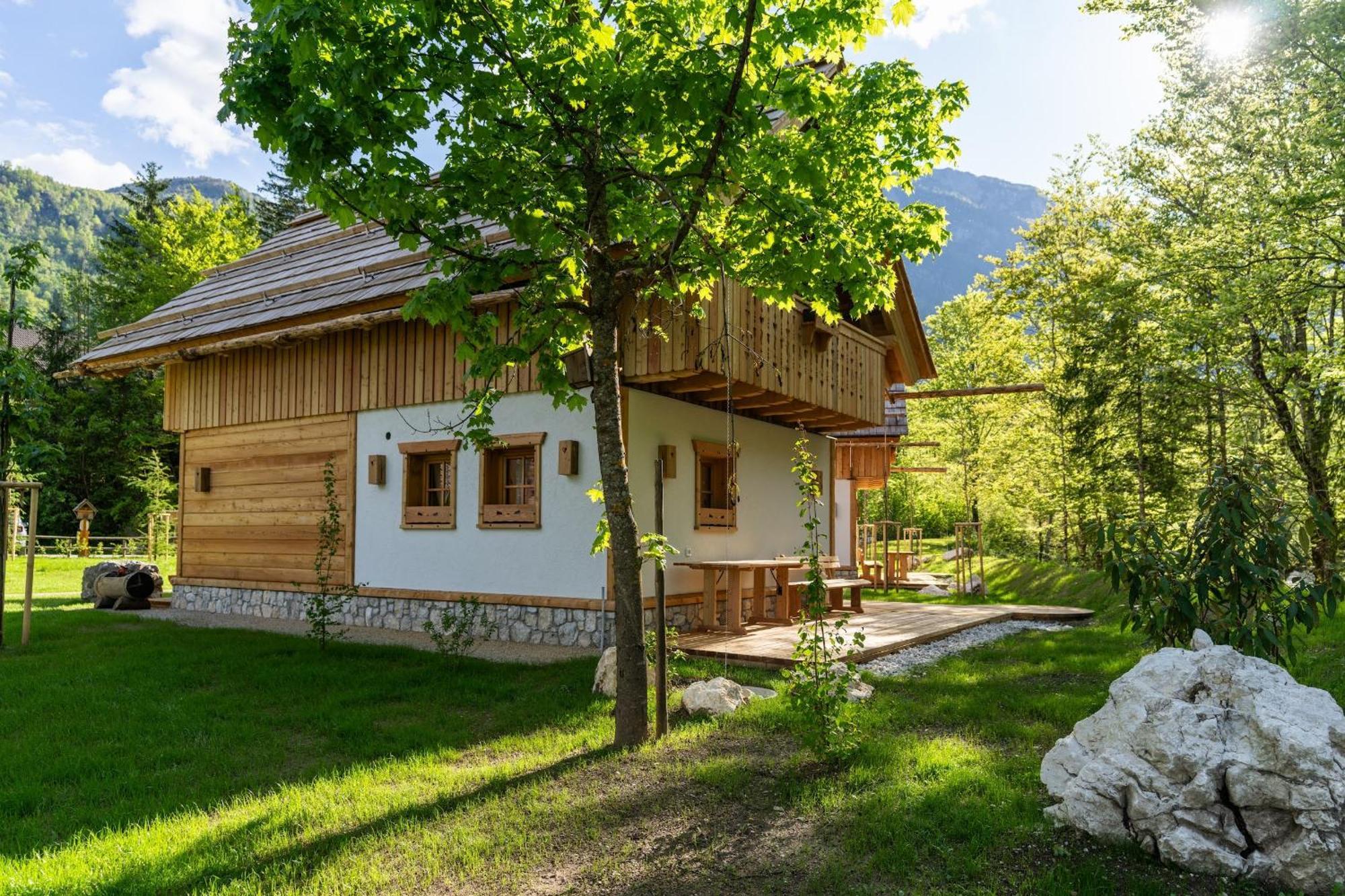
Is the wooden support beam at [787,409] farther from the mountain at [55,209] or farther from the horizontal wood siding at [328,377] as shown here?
the mountain at [55,209]

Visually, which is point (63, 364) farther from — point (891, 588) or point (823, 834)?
point (823, 834)

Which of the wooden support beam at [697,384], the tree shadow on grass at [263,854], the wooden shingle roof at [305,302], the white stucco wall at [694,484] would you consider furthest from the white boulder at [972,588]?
the tree shadow on grass at [263,854]

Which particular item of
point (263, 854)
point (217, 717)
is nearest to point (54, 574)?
point (217, 717)

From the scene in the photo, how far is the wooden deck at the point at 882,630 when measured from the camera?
8586mm

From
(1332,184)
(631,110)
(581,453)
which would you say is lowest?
(581,453)

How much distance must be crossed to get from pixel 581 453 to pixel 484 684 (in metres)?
3.21

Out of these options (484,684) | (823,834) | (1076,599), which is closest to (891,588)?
(1076,599)

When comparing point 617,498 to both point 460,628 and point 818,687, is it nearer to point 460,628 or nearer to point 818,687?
point 818,687

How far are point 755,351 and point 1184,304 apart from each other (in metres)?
9.95

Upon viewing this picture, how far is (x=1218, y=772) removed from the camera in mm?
3488

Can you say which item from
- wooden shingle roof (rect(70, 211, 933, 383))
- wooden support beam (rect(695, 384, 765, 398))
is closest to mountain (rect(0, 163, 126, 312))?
wooden shingle roof (rect(70, 211, 933, 383))

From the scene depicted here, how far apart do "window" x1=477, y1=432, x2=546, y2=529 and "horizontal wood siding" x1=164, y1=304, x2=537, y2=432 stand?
77cm

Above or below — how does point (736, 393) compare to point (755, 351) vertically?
below

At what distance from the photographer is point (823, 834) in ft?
13.1
